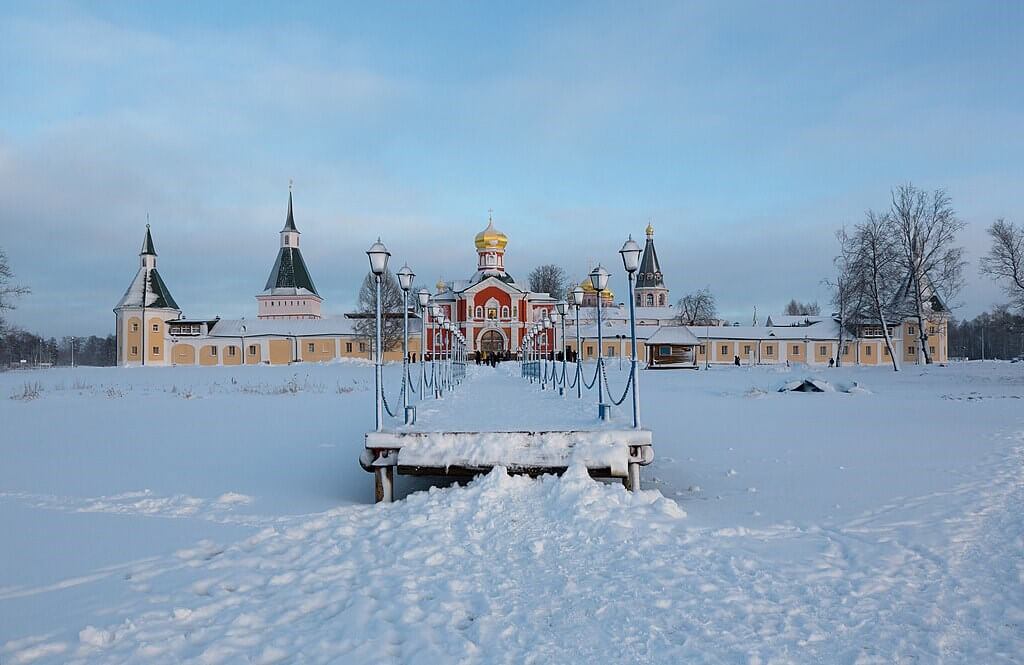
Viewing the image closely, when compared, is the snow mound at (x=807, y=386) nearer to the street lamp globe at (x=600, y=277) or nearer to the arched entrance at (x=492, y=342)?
the street lamp globe at (x=600, y=277)

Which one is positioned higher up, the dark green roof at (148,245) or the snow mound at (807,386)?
the dark green roof at (148,245)

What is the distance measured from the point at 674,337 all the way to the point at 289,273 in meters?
37.2

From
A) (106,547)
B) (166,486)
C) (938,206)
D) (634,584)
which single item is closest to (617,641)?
(634,584)

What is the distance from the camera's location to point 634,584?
14.1ft

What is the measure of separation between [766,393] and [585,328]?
35.4m

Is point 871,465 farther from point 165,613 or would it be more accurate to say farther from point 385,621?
point 165,613

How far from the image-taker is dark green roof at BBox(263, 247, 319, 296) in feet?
208

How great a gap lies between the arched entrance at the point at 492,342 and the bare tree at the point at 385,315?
6852 mm

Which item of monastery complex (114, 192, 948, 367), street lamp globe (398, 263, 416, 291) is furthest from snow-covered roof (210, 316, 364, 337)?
street lamp globe (398, 263, 416, 291)

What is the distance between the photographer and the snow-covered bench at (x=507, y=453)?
21.6ft

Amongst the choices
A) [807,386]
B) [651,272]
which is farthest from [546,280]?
[807,386]

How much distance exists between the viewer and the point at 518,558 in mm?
4848

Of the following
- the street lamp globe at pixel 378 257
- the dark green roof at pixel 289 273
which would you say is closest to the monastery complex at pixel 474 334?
the dark green roof at pixel 289 273

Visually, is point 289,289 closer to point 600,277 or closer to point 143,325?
point 143,325
